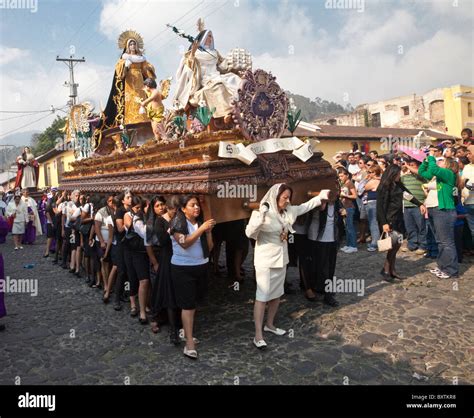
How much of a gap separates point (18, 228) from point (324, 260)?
426 inches

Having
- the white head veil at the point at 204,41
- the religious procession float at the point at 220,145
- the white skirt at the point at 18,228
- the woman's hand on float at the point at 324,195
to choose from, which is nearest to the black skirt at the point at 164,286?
the religious procession float at the point at 220,145

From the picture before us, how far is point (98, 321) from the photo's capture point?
5.26 m

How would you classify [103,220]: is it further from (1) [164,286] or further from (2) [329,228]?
(2) [329,228]

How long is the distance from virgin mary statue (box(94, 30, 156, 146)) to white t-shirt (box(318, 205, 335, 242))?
4.41 meters

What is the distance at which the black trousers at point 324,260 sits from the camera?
530 centimetres

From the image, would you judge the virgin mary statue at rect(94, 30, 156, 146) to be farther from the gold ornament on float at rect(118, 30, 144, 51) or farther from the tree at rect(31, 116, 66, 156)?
the tree at rect(31, 116, 66, 156)

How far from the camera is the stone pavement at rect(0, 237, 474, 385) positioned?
3.57 m

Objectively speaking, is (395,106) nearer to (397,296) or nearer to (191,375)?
(397,296)

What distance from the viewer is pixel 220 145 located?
13.5ft

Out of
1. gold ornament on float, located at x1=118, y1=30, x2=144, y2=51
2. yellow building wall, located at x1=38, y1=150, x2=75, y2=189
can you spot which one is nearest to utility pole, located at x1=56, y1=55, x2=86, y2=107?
yellow building wall, located at x1=38, y1=150, x2=75, y2=189

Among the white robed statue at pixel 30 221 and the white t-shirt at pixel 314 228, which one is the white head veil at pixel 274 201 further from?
the white robed statue at pixel 30 221

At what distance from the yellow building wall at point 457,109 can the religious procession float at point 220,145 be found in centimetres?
2762
